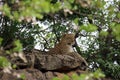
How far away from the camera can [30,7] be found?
14.0ft

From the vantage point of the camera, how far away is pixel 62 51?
1174 cm

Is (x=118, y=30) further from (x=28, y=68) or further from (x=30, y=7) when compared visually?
(x=28, y=68)

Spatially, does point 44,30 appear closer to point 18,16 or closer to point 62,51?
point 62,51

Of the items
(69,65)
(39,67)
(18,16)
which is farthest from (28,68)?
(18,16)

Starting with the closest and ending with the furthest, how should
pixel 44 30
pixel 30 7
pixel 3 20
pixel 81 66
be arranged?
1. pixel 30 7
2. pixel 81 66
3. pixel 3 20
4. pixel 44 30

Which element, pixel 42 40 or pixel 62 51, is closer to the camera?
pixel 62 51

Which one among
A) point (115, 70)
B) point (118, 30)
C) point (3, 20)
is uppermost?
point (118, 30)

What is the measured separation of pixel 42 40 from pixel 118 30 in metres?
9.60

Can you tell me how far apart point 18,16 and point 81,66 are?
7513mm

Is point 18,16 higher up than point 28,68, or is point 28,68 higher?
point 18,16

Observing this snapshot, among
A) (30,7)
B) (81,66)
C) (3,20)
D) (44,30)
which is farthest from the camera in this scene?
(44,30)

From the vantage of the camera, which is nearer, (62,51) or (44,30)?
(62,51)

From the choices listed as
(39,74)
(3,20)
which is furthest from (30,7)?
(3,20)

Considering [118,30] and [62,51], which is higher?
[118,30]
